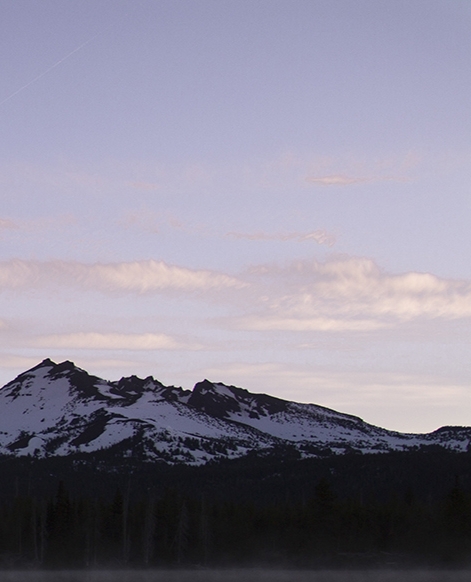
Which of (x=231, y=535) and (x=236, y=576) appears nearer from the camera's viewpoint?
(x=236, y=576)

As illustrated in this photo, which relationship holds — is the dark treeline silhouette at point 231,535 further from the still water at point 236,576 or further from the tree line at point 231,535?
the still water at point 236,576

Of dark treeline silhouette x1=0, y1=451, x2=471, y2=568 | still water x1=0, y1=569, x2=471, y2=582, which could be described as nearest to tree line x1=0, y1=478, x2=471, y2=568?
dark treeline silhouette x1=0, y1=451, x2=471, y2=568

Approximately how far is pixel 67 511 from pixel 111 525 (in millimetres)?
9168

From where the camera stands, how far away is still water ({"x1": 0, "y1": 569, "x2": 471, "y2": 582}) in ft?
414

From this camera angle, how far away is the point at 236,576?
440ft

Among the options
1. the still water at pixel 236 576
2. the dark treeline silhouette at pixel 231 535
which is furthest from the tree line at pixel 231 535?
the still water at pixel 236 576

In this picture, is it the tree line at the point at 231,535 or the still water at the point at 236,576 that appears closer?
Answer: the still water at the point at 236,576

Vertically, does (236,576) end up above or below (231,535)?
below

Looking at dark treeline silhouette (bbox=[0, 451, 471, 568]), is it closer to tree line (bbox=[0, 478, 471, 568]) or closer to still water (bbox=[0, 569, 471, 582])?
tree line (bbox=[0, 478, 471, 568])

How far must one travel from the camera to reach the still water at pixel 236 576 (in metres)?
126

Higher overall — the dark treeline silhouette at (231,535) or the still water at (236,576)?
the dark treeline silhouette at (231,535)

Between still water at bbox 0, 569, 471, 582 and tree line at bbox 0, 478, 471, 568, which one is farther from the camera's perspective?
tree line at bbox 0, 478, 471, 568

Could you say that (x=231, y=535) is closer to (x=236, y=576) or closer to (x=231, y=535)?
(x=231, y=535)

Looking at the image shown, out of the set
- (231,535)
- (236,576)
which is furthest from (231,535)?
(236,576)
